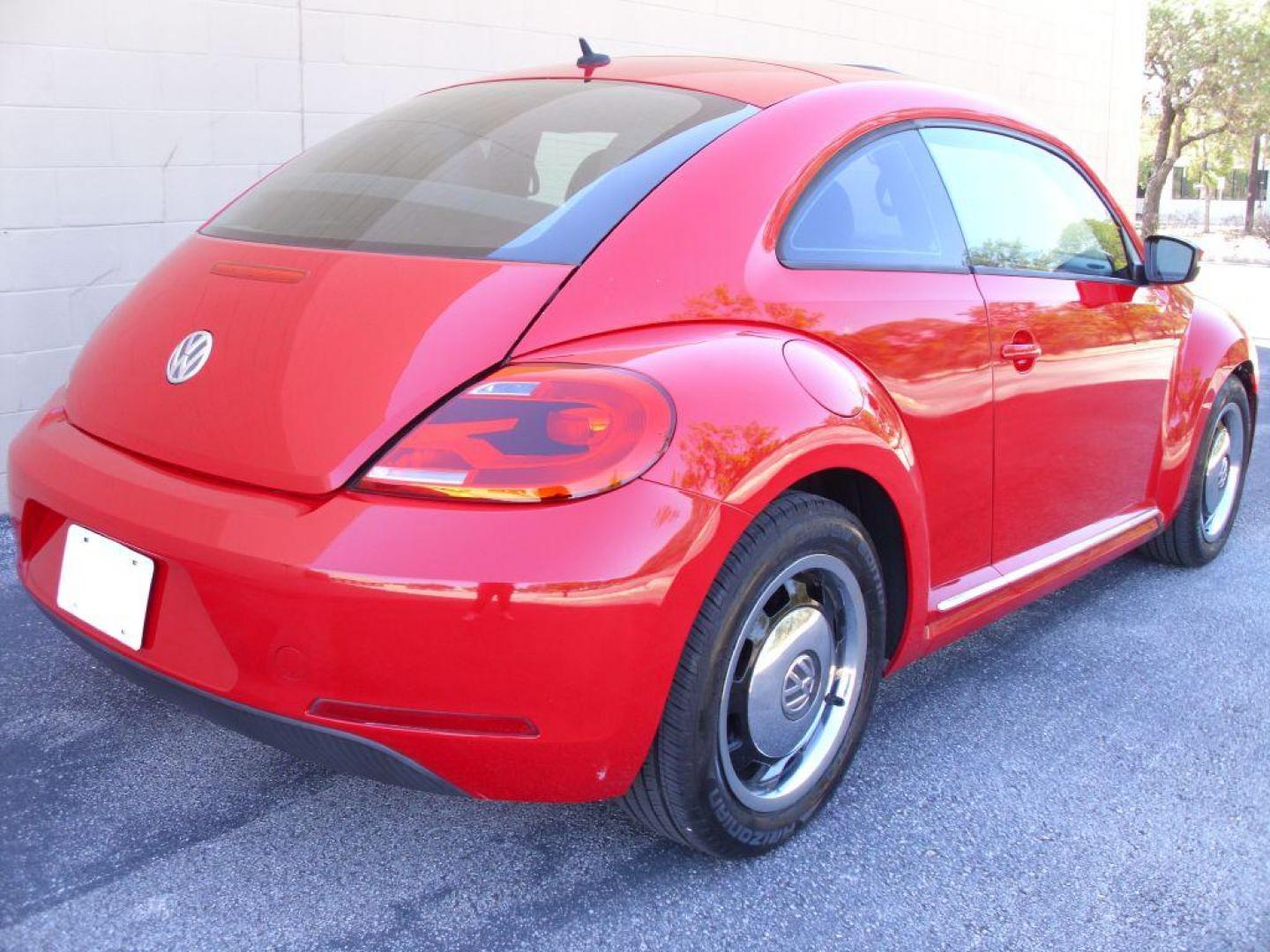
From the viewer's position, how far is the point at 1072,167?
143 inches

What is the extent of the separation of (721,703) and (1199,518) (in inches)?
106

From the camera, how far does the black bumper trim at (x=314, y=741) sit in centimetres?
203

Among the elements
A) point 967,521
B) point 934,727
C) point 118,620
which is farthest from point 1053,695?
point 118,620

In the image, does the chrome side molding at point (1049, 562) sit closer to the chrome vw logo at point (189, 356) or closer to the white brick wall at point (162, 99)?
the chrome vw logo at point (189, 356)

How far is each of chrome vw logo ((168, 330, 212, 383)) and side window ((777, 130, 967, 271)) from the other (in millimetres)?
1090

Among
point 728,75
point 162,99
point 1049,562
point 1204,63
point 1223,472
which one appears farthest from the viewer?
point 1204,63

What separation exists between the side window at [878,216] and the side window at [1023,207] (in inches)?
3.1

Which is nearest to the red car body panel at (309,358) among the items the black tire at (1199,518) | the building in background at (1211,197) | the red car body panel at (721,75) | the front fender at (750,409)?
the front fender at (750,409)

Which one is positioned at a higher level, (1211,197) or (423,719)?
(1211,197)

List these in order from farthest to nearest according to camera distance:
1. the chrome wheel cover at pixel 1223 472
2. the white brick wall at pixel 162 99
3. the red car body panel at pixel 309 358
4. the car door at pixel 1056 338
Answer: the white brick wall at pixel 162 99 < the chrome wheel cover at pixel 1223 472 < the car door at pixel 1056 338 < the red car body panel at pixel 309 358

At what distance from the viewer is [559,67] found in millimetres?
3150

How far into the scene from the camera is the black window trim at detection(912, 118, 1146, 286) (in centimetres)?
301

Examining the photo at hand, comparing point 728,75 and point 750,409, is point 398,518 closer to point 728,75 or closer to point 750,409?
point 750,409

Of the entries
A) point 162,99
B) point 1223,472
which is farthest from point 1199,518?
point 162,99
